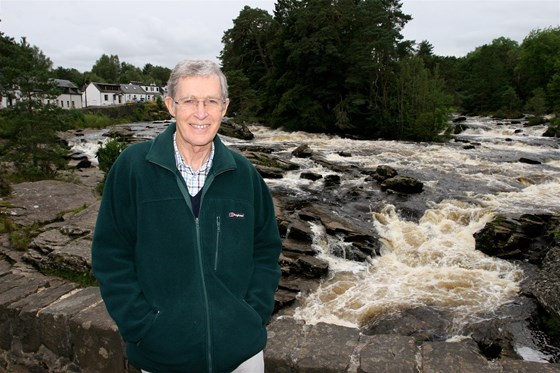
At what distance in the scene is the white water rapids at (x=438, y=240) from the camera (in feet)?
27.3

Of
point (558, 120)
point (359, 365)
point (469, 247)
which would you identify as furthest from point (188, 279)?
point (558, 120)

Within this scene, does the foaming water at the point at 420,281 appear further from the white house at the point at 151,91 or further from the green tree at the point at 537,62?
the white house at the point at 151,91

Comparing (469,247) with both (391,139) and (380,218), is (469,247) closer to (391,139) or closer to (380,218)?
(380,218)

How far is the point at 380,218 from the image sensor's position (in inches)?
517

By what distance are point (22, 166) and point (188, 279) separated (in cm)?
1400

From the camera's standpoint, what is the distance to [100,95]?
259 ft

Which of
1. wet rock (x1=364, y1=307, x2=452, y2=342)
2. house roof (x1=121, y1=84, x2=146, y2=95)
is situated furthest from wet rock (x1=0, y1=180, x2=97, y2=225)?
house roof (x1=121, y1=84, x2=146, y2=95)

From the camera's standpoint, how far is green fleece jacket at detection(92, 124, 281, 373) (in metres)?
1.93

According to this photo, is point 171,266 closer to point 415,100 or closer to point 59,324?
point 59,324

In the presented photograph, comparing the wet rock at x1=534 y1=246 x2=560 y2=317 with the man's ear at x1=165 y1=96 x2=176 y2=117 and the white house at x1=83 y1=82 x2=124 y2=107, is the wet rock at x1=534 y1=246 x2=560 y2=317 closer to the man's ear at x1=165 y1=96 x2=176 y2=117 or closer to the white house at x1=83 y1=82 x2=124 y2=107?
the man's ear at x1=165 y1=96 x2=176 y2=117

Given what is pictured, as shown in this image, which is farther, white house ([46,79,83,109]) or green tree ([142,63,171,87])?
green tree ([142,63,171,87])

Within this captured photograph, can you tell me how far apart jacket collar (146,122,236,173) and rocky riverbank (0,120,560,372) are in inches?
60.4

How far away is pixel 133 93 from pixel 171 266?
92.3 meters

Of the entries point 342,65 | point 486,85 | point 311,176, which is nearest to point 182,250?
point 311,176
